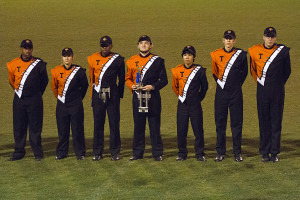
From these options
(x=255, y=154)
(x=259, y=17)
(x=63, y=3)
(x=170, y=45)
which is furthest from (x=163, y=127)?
(x=63, y=3)

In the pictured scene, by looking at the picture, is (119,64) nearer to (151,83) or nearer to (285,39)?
(151,83)

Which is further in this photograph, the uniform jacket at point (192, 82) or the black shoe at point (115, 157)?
the black shoe at point (115, 157)

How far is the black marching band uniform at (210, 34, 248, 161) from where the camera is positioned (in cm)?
1203

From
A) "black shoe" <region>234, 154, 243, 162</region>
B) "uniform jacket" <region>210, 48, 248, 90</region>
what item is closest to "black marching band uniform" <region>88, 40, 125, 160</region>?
"uniform jacket" <region>210, 48, 248, 90</region>

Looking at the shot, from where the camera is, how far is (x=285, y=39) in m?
25.7

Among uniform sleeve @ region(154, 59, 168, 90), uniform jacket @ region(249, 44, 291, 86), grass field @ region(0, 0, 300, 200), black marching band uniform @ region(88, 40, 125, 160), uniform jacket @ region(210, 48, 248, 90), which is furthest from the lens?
black marching band uniform @ region(88, 40, 125, 160)

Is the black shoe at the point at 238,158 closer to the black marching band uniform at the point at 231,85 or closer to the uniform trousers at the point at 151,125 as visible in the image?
the black marching band uniform at the point at 231,85

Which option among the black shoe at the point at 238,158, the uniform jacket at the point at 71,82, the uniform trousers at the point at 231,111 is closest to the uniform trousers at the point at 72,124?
the uniform jacket at the point at 71,82

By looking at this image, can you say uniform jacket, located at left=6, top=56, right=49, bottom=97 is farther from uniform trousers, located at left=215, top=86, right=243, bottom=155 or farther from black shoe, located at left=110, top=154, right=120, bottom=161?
uniform trousers, located at left=215, top=86, right=243, bottom=155

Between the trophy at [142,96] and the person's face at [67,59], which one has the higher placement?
the person's face at [67,59]

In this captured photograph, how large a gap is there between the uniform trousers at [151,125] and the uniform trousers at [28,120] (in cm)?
141

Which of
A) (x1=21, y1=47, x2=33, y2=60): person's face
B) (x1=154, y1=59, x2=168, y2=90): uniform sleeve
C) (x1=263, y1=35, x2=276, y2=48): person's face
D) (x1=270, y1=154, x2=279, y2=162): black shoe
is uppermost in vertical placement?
(x1=263, y1=35, x2=276, y2=48): person's face

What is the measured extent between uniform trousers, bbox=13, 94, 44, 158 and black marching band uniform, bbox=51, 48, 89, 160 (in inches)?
11.4

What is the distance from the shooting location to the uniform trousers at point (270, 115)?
12.0 metres
